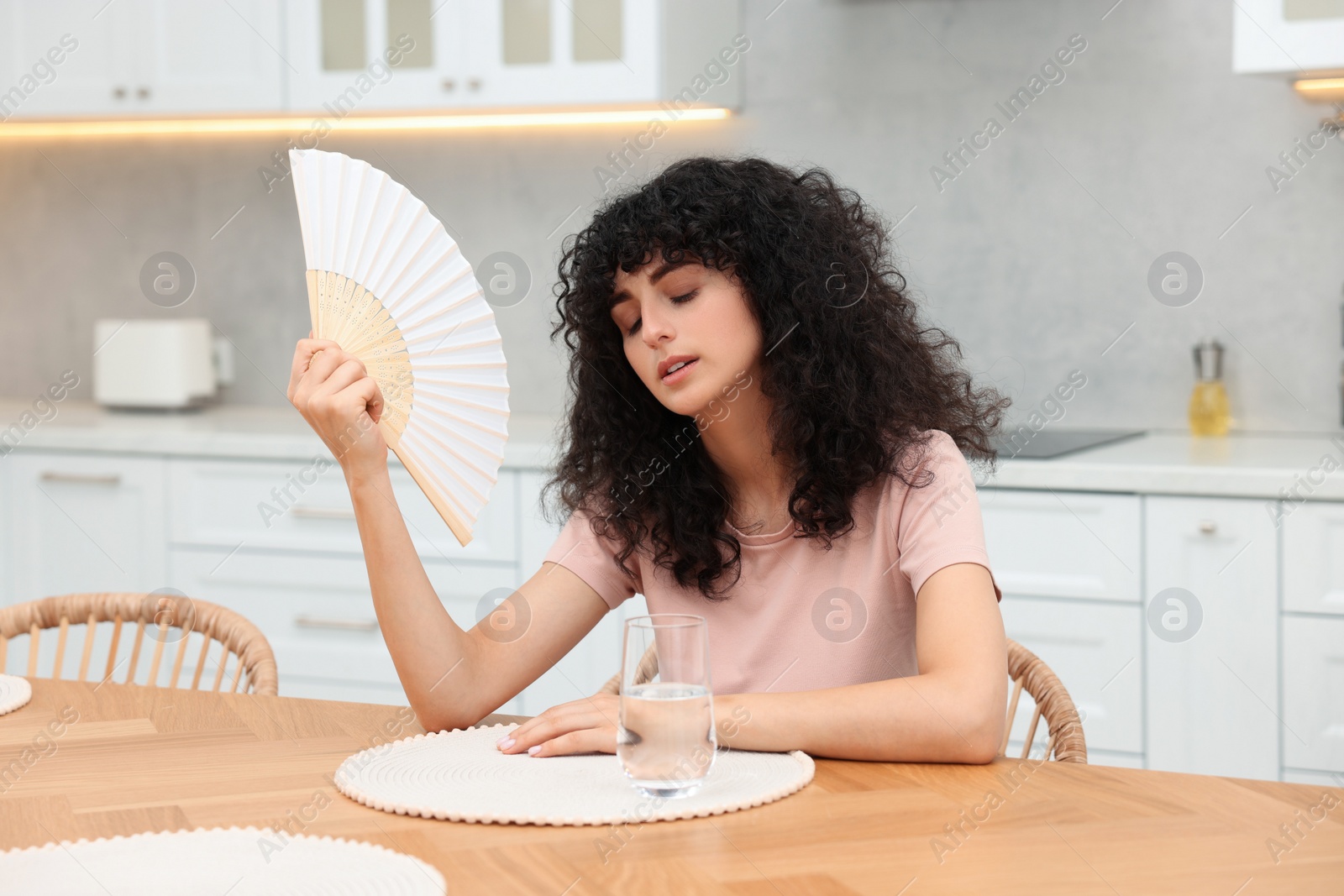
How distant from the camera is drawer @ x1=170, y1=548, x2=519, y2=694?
2.64 meters

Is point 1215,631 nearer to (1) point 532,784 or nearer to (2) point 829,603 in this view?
(2) point 829,603

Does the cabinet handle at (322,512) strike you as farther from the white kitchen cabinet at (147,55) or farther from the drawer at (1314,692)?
the drawer at (1314,692)

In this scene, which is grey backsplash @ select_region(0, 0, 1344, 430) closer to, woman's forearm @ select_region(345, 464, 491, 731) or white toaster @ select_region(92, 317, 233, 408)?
white toaster @ select_region(92, 317, 233, 408)

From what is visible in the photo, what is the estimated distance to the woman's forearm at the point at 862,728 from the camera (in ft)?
3.33

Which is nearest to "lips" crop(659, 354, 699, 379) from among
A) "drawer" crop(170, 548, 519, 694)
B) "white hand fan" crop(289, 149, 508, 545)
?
"white hand fan" crop(289, 149, 508, 545)

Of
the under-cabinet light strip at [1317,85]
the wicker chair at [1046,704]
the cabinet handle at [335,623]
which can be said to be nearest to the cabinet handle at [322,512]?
the cabinet handle at [335,623]

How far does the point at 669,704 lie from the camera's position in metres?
0.85

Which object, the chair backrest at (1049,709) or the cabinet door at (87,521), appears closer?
the chair backrest at (1049,709)

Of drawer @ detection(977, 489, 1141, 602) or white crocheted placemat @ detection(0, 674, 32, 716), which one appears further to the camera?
drawer @ detection(977, 489, 1141, 602)

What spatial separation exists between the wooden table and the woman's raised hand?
243 millimetres

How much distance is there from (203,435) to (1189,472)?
1.92m

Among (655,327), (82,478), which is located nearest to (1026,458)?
(655,327)

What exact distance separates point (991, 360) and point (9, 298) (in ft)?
8.41

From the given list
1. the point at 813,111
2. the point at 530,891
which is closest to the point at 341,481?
the point at 813,111
